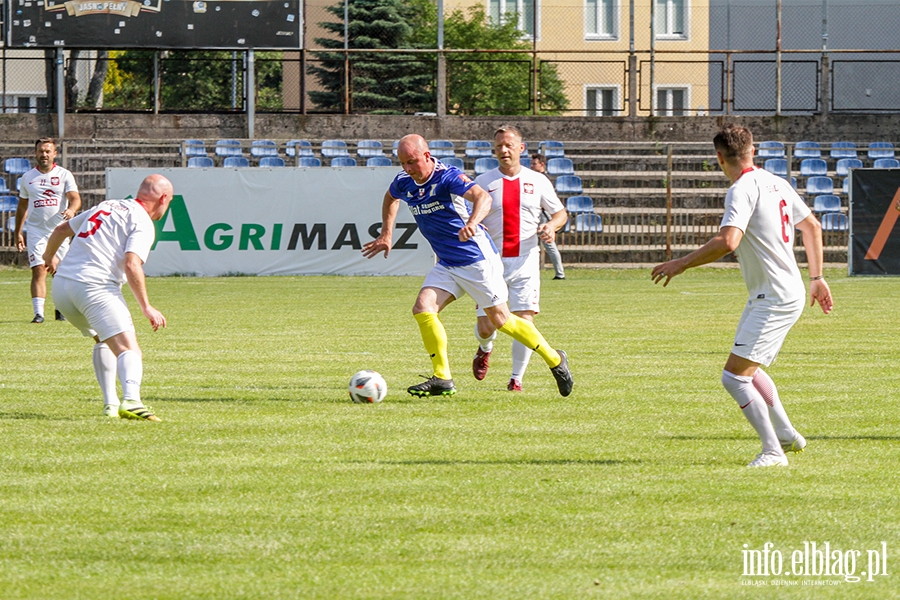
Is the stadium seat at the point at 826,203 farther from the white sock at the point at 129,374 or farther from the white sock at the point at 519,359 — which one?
the white sock at the point at 129,374

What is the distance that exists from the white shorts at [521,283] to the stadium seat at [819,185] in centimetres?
2080

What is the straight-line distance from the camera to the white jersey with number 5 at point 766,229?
22.2 feet

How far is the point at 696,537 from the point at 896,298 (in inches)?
621

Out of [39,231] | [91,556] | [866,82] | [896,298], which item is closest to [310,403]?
[91,556]

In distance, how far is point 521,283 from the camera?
10617 mm

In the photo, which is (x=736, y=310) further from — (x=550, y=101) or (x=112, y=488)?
(x=550, y=101)

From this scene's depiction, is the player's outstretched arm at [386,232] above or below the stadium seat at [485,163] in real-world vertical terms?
below

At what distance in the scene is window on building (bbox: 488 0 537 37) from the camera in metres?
51.6

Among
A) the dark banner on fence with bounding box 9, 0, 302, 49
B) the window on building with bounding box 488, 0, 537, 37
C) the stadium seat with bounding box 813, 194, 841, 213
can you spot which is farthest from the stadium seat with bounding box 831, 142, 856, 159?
the window on building with bounding box 488, 0, 537, 37

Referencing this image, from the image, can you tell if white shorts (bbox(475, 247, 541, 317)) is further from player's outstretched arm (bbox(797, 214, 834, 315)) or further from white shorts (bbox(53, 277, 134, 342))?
player's outstretched arm (bbox(797, 214, 834, 315))

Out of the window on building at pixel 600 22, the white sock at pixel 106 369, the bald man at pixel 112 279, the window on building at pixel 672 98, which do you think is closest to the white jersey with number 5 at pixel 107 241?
the bald man at pixel 112 279

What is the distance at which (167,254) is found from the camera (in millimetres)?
25984

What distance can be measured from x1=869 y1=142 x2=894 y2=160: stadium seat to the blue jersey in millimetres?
24458

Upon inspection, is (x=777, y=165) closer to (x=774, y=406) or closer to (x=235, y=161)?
(x=235, y=161)
